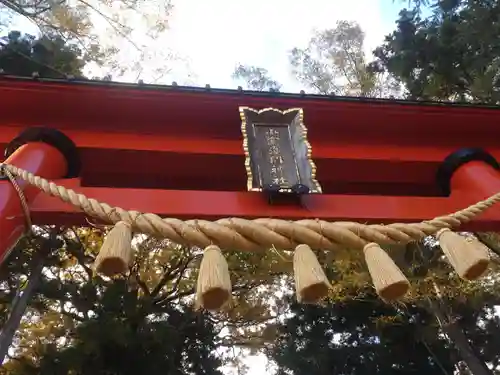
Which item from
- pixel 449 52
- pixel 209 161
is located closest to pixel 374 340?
pixel 449 52

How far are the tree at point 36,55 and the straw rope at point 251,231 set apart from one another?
5.08 meters

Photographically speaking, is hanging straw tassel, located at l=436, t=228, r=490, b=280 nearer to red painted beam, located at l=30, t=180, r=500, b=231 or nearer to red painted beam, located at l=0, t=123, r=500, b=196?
red painted beam, located at l=30, t=180, r=500, b=231

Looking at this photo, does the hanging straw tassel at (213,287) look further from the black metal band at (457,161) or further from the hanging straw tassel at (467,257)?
the black metal band at (457,161)

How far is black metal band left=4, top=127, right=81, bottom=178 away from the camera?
8.87 feet

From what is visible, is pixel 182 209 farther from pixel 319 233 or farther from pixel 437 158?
pixel 437 158

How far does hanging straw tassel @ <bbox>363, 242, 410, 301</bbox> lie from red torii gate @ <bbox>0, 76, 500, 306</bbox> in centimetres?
70

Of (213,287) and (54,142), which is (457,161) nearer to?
(213,287)

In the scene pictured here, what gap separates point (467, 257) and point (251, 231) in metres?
0.81

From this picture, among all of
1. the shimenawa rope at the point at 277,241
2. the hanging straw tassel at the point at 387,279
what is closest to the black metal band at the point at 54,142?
the shimenawa rope at the point at 277,241

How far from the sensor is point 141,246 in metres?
9.60

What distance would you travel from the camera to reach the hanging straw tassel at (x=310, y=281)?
167cm

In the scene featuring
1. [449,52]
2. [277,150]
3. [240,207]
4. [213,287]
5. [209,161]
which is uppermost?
[449,52]

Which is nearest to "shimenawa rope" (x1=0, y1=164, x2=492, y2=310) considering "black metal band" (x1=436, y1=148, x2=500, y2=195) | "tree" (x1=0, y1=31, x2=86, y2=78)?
"black metal band" (x1=436, y1=148, x2=500, y2=195)

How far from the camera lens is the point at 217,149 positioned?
297cm
